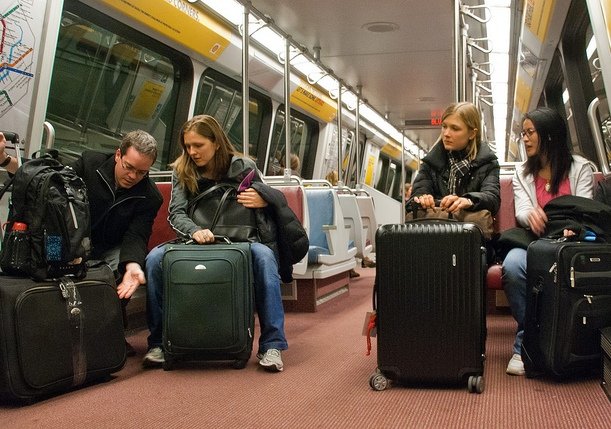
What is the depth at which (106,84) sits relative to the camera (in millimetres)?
5609

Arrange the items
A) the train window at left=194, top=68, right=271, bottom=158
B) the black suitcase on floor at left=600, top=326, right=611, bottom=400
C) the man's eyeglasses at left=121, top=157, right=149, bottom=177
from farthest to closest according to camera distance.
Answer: the train window at left=194, top=68, right=271, bottom=158 → the man's eyeglasses at left=121, top=157, right=149, bottom=177 → the black suitcase on floor at left=600, top=326, right=611, bottom=400

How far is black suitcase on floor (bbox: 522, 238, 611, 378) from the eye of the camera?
2576 mm

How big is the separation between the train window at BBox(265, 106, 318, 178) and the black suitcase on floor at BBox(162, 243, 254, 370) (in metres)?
6.48

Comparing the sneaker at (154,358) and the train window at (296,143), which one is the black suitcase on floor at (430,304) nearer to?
the sneaker at (154,358)

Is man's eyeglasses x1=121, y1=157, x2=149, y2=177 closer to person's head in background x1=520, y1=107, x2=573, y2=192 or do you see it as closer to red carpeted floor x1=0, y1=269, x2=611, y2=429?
red carpeted floor x1=0, y1=269, x2=611, y2=429

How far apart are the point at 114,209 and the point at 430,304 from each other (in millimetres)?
1705

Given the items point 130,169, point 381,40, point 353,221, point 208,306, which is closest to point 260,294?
point 208,306

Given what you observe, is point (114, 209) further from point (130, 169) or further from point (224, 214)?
point (224, 214)

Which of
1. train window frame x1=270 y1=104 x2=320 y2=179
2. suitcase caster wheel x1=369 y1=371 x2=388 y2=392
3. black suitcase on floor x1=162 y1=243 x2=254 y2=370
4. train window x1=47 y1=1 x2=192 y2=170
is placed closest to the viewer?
suitcase caster wheel x1=369 y1=371 x2=388 y2=392

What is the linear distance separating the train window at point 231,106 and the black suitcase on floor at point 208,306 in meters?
4.19

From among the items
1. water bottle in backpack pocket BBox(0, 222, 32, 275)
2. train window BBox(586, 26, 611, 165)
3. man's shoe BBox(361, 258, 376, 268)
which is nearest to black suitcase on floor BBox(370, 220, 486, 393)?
water bottle in backpack pocket BBox(0, 222, 32, 275)

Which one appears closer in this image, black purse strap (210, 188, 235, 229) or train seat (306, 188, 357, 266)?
black purse strap (210, 188, 235, 229)

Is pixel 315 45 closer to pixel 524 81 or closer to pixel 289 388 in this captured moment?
pixel 524 81

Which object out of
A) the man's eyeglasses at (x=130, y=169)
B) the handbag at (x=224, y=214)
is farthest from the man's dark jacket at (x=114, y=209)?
the handbag at (x=224, y=214)
